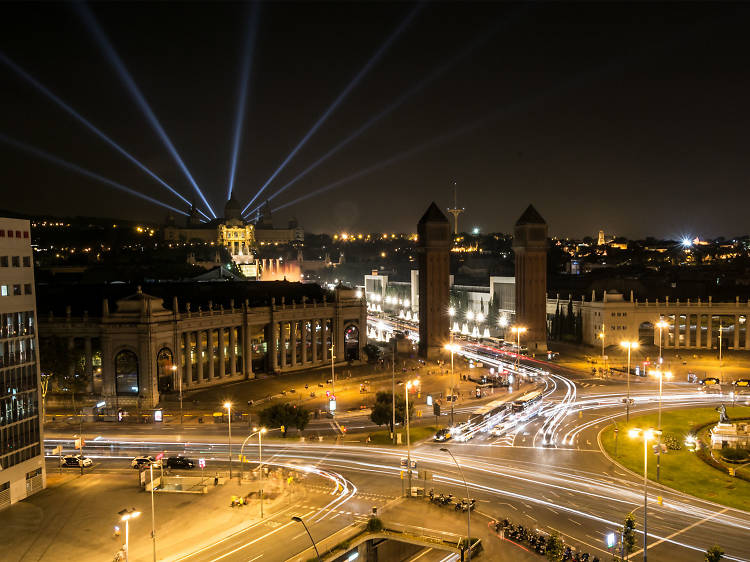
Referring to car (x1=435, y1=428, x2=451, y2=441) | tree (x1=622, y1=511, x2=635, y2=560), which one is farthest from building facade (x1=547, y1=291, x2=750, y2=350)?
tree (x1=622, y1=511, x2=635, y2=560)

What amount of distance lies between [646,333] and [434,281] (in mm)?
39157

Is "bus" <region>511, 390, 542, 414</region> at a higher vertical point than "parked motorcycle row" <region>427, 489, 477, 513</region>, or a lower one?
lower

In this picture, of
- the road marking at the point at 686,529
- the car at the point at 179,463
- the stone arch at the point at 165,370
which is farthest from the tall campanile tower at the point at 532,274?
the car at the point at 179,463

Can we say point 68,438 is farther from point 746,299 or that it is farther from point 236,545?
point 746,299

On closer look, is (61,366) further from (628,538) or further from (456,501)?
(628,538)

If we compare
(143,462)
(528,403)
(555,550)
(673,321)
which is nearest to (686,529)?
(555,550)

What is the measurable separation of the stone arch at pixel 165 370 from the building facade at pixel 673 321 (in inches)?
2850

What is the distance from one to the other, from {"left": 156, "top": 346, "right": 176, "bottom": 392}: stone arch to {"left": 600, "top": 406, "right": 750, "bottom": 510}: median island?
50.4 meters

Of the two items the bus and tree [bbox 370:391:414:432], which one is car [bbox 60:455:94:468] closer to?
tree [bbox 370:391:414:432]

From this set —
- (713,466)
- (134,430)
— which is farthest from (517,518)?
(134,430)

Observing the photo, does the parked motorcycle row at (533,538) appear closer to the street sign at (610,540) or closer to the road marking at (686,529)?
the street sign at (610,540)

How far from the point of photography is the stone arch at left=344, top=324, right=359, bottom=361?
105 metres

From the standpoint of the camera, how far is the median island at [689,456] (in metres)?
46.0

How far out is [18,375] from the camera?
160 feet
